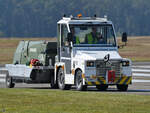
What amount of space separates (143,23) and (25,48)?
5504 inches

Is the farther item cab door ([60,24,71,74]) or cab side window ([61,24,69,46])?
cab side window ([61,24,69,46])

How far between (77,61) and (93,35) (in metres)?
1.37

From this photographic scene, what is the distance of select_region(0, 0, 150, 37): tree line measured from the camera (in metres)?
154

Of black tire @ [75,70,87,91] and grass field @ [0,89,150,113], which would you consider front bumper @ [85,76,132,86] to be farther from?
grass field @ [0,89,150,113]

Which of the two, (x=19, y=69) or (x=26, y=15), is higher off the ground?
(x=26, y=15)

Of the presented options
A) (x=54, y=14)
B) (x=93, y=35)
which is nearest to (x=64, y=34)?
(x=93, y=35)

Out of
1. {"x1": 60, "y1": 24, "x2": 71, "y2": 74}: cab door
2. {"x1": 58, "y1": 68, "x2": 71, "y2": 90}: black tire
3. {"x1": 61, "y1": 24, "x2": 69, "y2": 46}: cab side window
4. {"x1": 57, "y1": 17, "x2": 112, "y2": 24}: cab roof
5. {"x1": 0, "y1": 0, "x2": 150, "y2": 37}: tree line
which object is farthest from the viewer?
{"x1": 0, "y1": 0, "x2": 150, "y2": 37}: tree line

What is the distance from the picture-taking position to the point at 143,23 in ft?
534

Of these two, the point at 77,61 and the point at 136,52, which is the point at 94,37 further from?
the point at 136,52

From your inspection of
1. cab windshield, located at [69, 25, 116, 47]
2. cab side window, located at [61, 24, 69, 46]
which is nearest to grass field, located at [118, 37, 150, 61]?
cab windshield, located at [69, 25, 116, 47]

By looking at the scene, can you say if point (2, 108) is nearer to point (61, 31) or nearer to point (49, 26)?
point (61, 31)

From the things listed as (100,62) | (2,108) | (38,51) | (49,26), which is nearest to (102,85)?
(100,62)

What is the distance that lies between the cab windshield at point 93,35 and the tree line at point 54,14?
123727 mm

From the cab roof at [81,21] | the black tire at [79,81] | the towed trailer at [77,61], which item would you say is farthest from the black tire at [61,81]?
the cab roof at [81,21]
